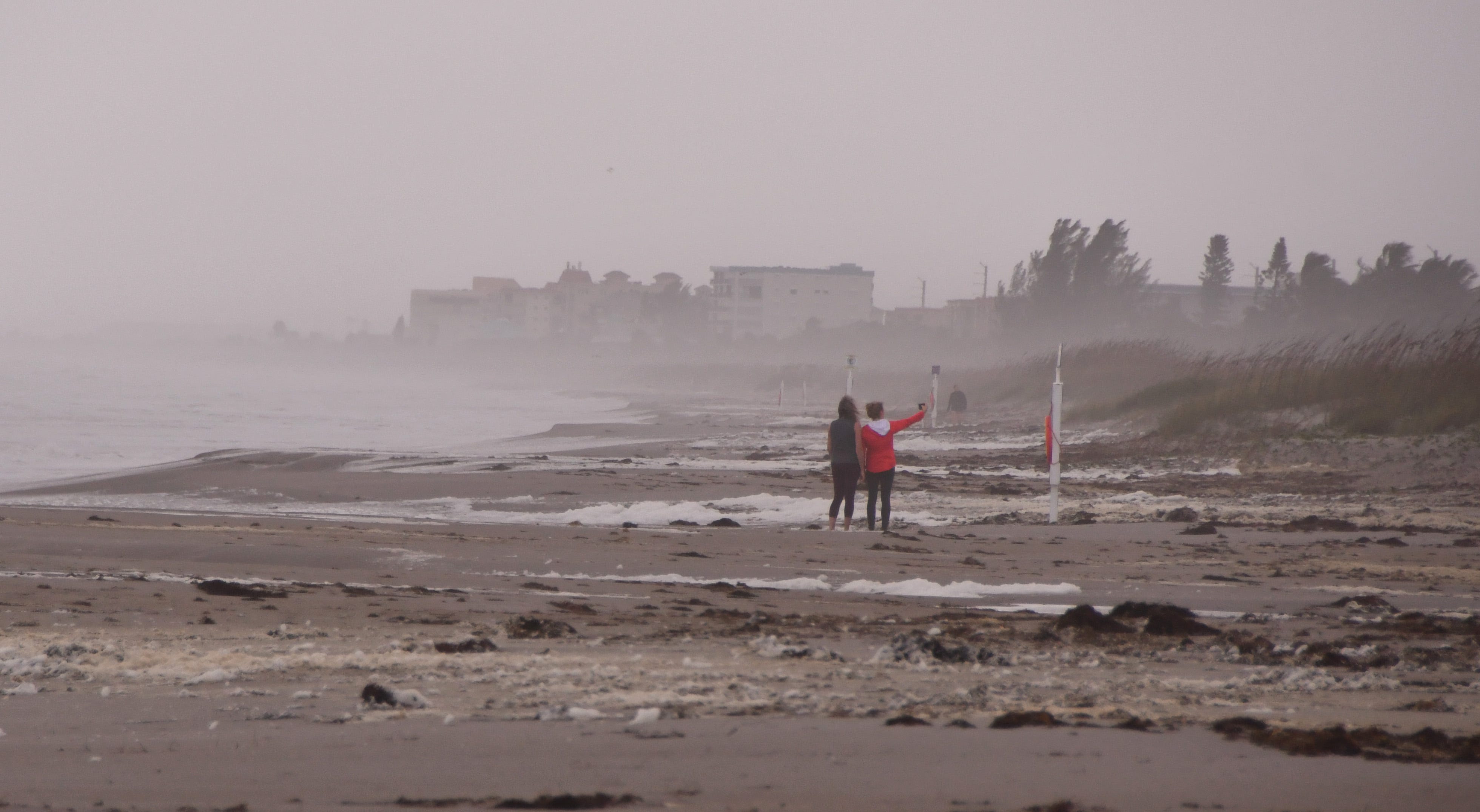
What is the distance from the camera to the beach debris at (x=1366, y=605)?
7309 millimetres

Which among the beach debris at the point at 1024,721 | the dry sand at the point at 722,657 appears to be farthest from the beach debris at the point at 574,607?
the beach debris at the point at 1024,721

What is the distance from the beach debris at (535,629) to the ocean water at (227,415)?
566 inches

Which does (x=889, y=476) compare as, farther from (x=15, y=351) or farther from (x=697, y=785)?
(x=15, y=351)

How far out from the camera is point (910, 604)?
773 centimetres

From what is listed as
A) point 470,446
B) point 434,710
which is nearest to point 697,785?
point 434,710

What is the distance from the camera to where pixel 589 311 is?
177250mm

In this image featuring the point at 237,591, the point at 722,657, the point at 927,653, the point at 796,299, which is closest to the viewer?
the point at 927,653

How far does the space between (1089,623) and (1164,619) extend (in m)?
0.43

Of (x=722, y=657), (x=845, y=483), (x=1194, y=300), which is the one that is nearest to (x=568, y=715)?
(x=722, y=657)

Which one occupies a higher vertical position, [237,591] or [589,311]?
[589,311]

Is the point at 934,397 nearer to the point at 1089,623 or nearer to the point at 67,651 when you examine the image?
the point at 1089,623

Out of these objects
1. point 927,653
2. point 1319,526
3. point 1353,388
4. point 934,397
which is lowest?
point 1319,526

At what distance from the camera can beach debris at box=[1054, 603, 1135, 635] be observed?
255 inches

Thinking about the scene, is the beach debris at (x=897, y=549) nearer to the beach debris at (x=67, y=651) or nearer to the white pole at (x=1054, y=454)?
the white pole at (x=1054, y=454)
